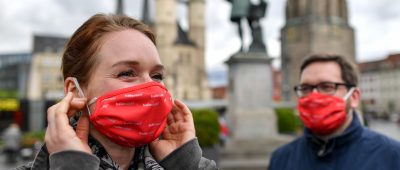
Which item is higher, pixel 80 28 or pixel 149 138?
pixel 80 28

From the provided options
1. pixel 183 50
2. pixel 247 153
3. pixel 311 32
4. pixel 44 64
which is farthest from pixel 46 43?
pixel 247 153

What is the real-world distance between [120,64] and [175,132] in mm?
→ 434

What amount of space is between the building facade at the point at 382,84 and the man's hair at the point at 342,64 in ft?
314

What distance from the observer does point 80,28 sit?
68.5 inches

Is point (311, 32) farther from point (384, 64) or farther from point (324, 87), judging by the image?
point (384, 64)

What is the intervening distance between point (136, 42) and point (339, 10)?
1282 inches

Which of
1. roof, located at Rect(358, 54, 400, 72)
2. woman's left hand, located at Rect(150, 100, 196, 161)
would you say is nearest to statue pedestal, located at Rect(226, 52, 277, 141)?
woman's left hand, located at Rect(150, 100, 196, 161)

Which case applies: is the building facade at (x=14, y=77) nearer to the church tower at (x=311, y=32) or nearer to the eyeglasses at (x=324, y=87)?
the church tower at (x=311, y=32)

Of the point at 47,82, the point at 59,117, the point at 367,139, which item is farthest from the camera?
the point at 47,82

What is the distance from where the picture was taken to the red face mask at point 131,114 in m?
1.61

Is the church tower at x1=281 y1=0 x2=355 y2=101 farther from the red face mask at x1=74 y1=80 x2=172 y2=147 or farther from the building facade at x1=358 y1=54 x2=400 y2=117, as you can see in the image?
the building facade at x1=358 y1=54 x2=400 y2=117

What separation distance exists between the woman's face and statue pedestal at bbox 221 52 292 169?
1048 cm

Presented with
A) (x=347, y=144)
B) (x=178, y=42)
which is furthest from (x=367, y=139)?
(x=178, y=42)

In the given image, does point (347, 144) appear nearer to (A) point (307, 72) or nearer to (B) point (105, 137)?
(A) point (307, 72)
